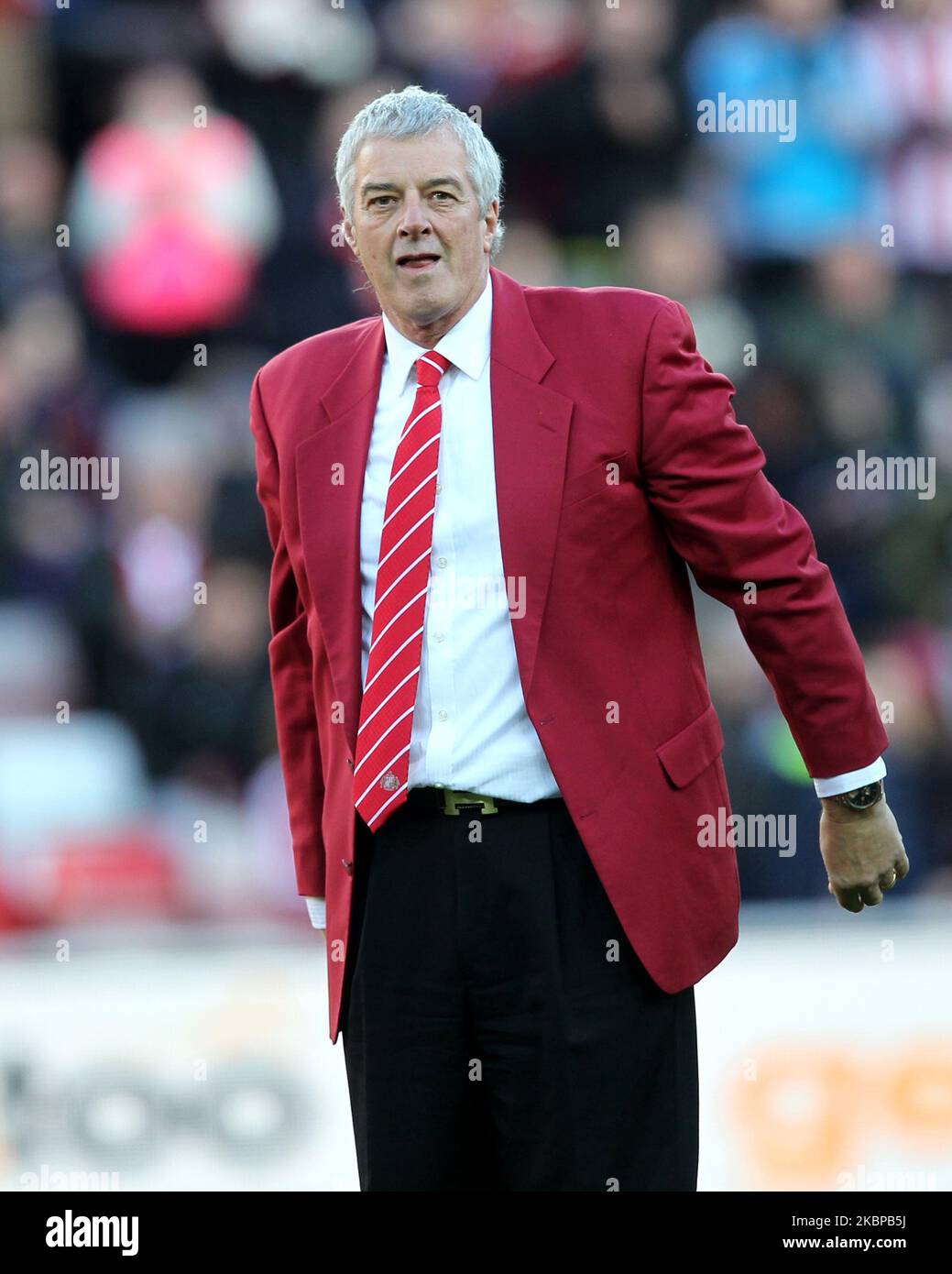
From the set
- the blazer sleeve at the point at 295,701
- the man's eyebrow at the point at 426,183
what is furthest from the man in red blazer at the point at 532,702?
the blazer sleeve at the point at 295,701

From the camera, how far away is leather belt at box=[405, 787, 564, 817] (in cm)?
207

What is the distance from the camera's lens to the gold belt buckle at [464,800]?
2.07 metres

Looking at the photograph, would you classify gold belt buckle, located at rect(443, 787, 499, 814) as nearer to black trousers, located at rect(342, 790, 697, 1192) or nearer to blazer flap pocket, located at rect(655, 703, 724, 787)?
black trousers, located at rect(342, 790, 697, 1192)

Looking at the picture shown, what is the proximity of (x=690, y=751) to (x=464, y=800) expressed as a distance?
0.91ft

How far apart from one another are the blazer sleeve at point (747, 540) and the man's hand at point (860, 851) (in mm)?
65

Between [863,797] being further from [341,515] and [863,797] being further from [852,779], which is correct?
[341,515]

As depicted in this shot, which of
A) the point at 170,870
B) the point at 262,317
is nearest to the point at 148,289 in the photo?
the point at 262,317

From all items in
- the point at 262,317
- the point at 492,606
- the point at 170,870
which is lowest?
the point at 170,870

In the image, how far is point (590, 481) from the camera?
2.10 m

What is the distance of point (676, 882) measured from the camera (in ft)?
6.97

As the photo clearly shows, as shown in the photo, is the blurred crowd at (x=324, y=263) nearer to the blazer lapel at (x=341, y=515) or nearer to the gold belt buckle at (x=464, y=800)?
the blazer lapel at (x=341, y=515)

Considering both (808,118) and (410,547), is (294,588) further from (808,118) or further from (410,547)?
(808,118)

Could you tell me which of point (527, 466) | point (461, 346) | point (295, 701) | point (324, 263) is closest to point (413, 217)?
point (461, 346)
